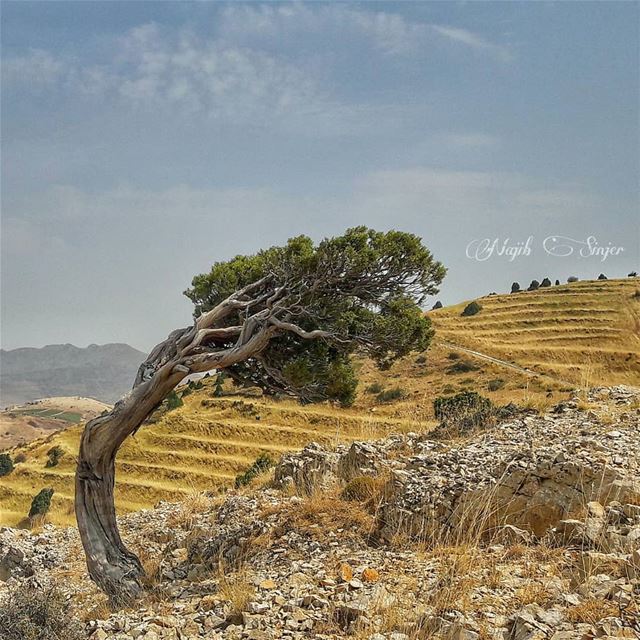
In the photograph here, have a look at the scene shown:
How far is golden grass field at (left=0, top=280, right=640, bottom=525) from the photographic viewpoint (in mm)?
35250

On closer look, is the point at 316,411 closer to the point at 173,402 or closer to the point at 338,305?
the point at 173,402

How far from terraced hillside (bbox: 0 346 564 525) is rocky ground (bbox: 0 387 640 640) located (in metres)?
22.0

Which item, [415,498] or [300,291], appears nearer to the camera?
[415,498]

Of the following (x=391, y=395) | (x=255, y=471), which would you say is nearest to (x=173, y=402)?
(x=391, y=395)

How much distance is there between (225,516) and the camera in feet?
36.9

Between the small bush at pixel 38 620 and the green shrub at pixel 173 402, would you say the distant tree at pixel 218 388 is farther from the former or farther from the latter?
the small bush at pixel 38 620

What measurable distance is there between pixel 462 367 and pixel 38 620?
41.6m

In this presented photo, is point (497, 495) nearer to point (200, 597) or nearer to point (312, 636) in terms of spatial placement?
point (312, 636)

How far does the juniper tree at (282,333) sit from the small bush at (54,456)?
35550mm

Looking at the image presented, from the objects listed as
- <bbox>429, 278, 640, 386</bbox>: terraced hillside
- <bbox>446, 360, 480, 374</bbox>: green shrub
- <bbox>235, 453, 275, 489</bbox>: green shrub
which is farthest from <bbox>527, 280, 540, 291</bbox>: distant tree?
<bbox>235, 453, 275, 489</bbox>: green shrub

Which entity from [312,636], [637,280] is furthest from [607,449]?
[637,280]

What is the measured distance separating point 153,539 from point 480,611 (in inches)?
353

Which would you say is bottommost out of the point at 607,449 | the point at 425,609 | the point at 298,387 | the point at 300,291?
the point at 425,609

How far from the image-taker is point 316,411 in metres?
41.2
